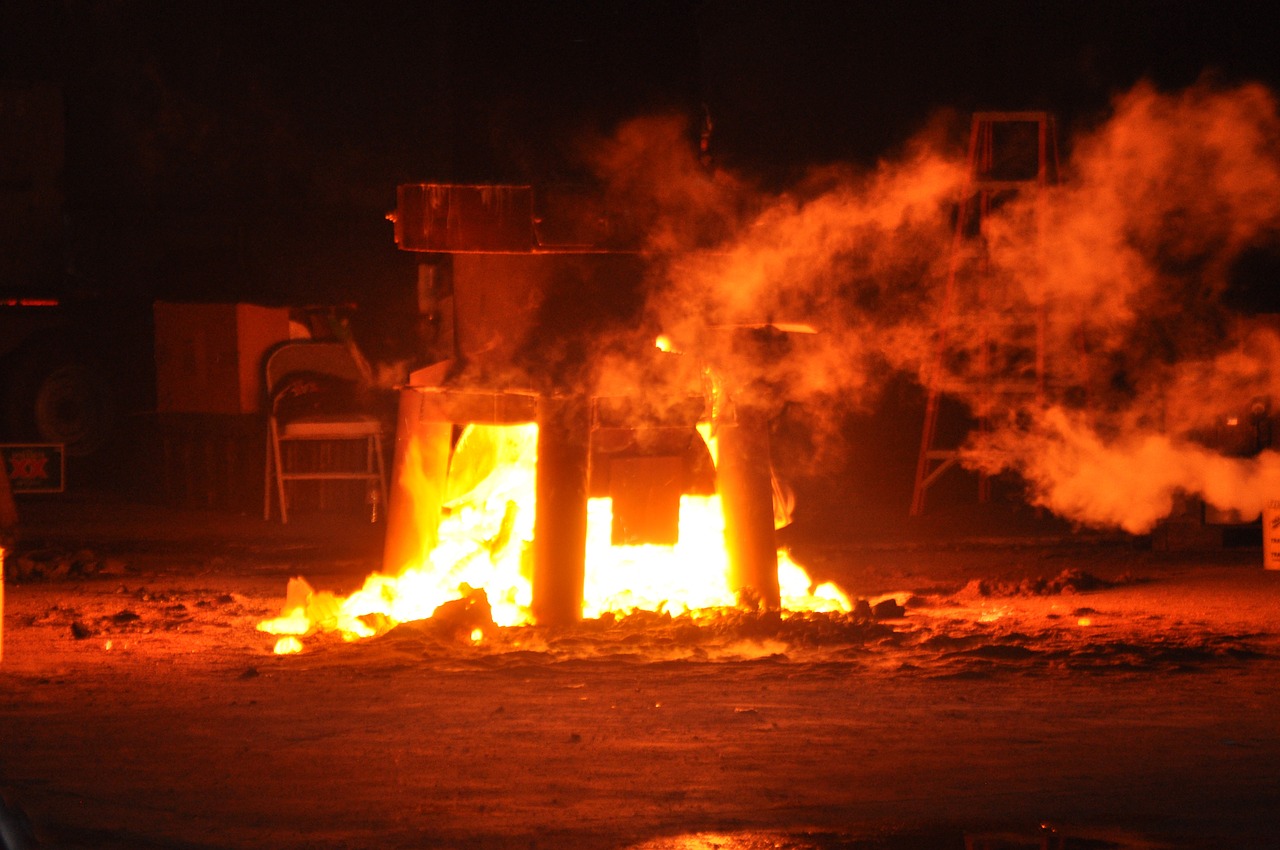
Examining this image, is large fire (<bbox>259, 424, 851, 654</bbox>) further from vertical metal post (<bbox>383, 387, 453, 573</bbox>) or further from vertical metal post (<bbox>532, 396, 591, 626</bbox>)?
vertical metal post (<bbox>532, 396, 591, 626</bbox>)

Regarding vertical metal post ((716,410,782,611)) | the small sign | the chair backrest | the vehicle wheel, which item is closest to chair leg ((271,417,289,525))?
the chair backrest

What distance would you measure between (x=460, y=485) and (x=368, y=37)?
9164 millimetres

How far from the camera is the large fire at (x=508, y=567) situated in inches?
324

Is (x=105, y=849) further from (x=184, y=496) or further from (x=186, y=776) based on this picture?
(x=184, y=496)

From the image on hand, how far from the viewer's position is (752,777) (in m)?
5.08

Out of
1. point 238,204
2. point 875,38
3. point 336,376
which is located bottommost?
point 336,376

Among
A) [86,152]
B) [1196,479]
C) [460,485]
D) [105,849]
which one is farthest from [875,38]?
[105,849]

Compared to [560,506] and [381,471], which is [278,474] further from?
[560,506]

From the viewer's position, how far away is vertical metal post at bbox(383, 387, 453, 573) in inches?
333

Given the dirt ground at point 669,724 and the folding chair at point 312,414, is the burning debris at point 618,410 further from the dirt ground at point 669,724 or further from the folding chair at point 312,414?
the folding chair at point 312,414

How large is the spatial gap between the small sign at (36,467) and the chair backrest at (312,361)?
216cm

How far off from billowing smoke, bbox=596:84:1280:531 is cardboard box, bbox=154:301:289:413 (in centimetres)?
463

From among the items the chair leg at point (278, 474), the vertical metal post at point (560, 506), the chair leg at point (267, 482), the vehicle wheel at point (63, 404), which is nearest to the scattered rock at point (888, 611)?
the vertical metal post at point (560, 506)

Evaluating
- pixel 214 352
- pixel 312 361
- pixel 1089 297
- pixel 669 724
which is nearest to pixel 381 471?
pixel 312 361
